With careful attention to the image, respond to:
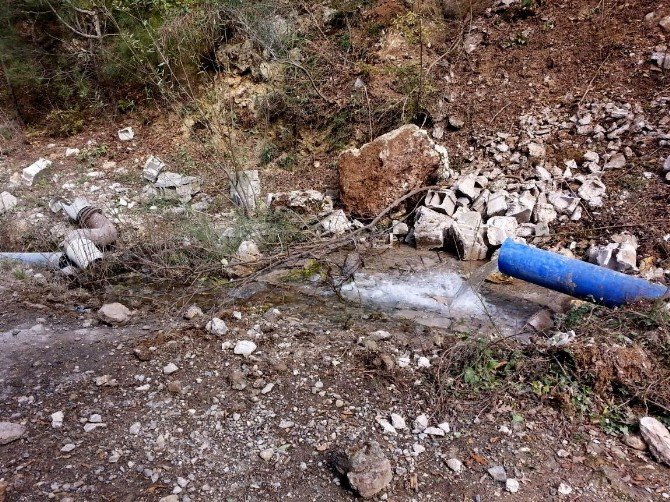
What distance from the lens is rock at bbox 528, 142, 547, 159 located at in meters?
5.20

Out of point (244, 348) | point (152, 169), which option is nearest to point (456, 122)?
point (152, 169)

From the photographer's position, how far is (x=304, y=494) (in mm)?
2037

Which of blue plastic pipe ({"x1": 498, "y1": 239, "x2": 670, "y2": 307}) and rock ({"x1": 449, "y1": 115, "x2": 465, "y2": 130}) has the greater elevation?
rock ({"x1": 449, "y1": 115, "x2": 465, "y2": 130})

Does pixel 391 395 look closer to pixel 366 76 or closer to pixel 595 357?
pixel 595 357

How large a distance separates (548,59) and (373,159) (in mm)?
2843

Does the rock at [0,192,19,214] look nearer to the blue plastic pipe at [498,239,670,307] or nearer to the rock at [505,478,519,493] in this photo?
the blue plastic pipe at [498,239,670,307]

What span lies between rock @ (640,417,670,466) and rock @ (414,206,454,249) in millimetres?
2558

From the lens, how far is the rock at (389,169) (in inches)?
196

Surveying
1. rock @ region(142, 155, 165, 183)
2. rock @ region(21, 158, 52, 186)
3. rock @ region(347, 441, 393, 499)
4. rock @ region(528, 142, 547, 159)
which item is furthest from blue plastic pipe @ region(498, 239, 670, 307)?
rock @ region(21, 158, 52, 186)

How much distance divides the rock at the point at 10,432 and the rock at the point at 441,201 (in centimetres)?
385

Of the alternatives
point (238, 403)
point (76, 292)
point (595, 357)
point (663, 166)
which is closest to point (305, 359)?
point (238, 403)

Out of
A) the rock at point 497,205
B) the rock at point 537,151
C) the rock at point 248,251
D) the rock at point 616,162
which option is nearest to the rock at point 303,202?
the rock at point 248,251

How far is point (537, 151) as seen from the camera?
17.1ft

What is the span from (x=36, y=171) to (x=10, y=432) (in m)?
5.16
